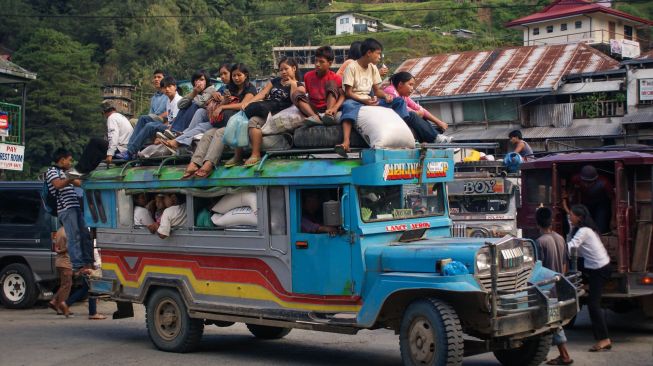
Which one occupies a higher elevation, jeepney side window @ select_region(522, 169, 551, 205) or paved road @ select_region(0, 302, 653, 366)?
jeepney side window @ select_region(522, 169, 551, 205)

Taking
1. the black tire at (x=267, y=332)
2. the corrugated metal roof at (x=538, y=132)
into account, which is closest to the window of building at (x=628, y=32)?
the corrugated metal roof at (x=538, y=132)

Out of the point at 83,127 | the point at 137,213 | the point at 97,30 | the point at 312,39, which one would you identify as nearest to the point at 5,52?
the point at 97,30

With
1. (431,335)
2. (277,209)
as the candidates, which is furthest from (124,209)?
(431,335)

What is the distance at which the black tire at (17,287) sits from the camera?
561 inches

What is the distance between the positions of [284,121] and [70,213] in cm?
508

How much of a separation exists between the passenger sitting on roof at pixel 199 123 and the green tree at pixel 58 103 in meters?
48.0

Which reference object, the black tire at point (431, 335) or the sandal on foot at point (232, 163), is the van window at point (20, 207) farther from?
the black tire at point (431, 335)

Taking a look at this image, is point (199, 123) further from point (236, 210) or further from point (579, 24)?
point (579, 24)

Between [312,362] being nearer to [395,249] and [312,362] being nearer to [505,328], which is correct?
[395,249]

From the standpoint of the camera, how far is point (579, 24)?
62.6 metres

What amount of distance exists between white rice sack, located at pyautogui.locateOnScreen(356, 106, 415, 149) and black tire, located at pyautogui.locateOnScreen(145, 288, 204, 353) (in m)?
3.29

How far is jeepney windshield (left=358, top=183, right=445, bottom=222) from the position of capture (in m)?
8.60

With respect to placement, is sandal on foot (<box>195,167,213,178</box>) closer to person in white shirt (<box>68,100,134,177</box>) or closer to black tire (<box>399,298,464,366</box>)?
person in white shirt (<box>68,100,134,177</box>)

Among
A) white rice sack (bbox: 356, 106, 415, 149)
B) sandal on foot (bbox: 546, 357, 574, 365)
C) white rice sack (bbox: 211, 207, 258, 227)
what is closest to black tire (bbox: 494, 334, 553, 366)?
sandal on foot (bbox: 546, 357, 574, 365)
